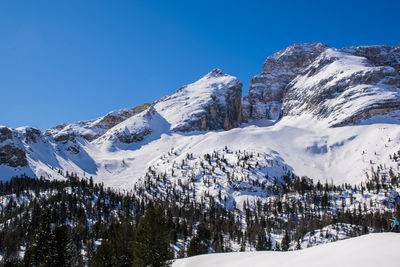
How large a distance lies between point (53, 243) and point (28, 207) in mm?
129271

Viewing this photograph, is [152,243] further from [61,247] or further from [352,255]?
[352,255]

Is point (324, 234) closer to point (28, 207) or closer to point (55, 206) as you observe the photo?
point (55, 206)

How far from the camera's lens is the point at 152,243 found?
133 feet

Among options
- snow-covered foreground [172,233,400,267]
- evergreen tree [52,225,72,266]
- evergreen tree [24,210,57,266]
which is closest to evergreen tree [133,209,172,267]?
evergreen tree [52,225,72,266]

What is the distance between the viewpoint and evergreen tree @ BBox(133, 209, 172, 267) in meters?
39.7

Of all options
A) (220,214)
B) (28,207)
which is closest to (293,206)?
(220,214)

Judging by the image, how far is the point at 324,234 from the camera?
452ft

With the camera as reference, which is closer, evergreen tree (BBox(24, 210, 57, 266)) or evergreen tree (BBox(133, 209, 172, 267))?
evergreen tree (BBox(133, 209, 172, 267))

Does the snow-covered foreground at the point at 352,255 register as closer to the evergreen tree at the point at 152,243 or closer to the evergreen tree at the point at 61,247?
the evergreen tree at the point at 152,243

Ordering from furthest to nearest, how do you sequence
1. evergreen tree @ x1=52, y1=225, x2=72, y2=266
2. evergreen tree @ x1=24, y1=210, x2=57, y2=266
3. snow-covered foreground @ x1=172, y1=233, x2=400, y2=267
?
evergreen tree @ x1=52, y1=225, x2=72, y2=266 < evergreen tree @ x1=24, y1=210, x2=57, y2=266 < snow-covered foreground @ x1=172, y1=233, x2=400, y2=267

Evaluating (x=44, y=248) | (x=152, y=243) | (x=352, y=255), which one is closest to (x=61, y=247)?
(x=44, y=248)

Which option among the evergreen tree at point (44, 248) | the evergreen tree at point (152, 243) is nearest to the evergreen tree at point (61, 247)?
the evergreen tree at point (44, 248)

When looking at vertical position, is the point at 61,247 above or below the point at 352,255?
below

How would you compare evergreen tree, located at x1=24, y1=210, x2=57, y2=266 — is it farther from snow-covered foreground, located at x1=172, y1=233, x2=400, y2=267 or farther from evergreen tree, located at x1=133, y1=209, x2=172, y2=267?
snow-covered foreground, located at x1=172, y1=233, x2=400, y2=267
